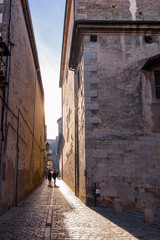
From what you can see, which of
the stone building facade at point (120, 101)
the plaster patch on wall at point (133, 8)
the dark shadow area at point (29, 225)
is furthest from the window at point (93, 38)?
the dark shadow area at point (29, 225)

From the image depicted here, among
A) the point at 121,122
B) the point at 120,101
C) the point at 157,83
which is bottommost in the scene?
the point at 121,122

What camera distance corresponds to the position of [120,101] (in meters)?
9.16

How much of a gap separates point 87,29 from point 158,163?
19.4 feet

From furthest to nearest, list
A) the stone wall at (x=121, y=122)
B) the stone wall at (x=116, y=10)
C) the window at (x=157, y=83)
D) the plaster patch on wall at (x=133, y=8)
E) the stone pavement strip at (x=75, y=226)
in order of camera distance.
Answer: the plaster patch on wall at (x=133, y=8) < the stone wall at (x=116, y=10) < the window at (x=157, y=83) < the stone wall at (x=121, y=122) < the stone pavement strip at (x=75, y=226)

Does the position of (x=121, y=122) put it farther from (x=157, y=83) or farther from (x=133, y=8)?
(x=133, y=8)

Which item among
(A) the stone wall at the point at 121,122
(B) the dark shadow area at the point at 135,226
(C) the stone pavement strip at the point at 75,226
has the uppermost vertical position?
(A) the stone wall at the point at 121,122

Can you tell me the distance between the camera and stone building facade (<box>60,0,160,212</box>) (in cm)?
838

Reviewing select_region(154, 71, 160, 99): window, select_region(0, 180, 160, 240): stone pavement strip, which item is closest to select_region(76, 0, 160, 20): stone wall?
select_region(154, 71, 160, 99): window

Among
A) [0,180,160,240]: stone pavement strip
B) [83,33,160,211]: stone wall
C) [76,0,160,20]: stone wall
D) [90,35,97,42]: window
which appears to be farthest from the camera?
[76,0,160,20]: stone wall

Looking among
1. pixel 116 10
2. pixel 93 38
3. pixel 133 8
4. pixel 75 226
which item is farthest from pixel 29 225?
pixel 133 8

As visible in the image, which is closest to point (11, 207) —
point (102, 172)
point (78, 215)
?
point (78, 215)

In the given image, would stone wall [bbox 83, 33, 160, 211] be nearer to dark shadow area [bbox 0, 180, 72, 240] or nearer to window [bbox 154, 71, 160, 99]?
window [bbox 154, 71, 160, 99]

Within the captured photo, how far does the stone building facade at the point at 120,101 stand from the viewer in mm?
8375

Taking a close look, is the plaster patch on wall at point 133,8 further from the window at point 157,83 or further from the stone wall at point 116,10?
the window at point 157,83
